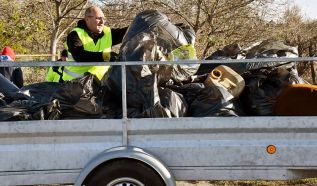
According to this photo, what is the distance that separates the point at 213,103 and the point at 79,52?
1.48 meters

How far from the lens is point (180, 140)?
3223 millimetres

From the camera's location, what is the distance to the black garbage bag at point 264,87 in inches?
143

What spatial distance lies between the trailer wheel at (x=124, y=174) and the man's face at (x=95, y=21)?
175cm

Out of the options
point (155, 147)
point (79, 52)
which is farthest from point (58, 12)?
point (155, 147)

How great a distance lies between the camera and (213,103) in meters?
3.52

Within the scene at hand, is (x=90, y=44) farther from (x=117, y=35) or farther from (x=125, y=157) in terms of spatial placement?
(x=125, y=157)

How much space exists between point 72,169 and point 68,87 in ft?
2.28

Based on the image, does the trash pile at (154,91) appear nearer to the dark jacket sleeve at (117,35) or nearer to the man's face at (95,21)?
the man's face at (95,21)

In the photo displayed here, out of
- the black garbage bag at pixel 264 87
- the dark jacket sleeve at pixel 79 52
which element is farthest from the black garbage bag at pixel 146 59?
the black garbage bag at pixel 264 87

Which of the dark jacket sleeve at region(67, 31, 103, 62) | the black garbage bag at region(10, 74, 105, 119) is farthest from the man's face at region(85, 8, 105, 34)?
the black garbage bag at region(10, 74, 105, 119)

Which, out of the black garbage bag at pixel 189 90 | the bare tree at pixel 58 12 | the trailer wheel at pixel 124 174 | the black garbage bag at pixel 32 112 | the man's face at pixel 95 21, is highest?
the bare tree at pixel 58 12

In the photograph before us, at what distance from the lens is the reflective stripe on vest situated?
436cm

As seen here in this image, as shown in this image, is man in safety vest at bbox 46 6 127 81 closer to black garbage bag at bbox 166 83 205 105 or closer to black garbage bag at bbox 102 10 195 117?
black garbage bag at bbox 102 10 195 117

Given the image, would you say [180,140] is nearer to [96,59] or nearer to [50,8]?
[96,59]
